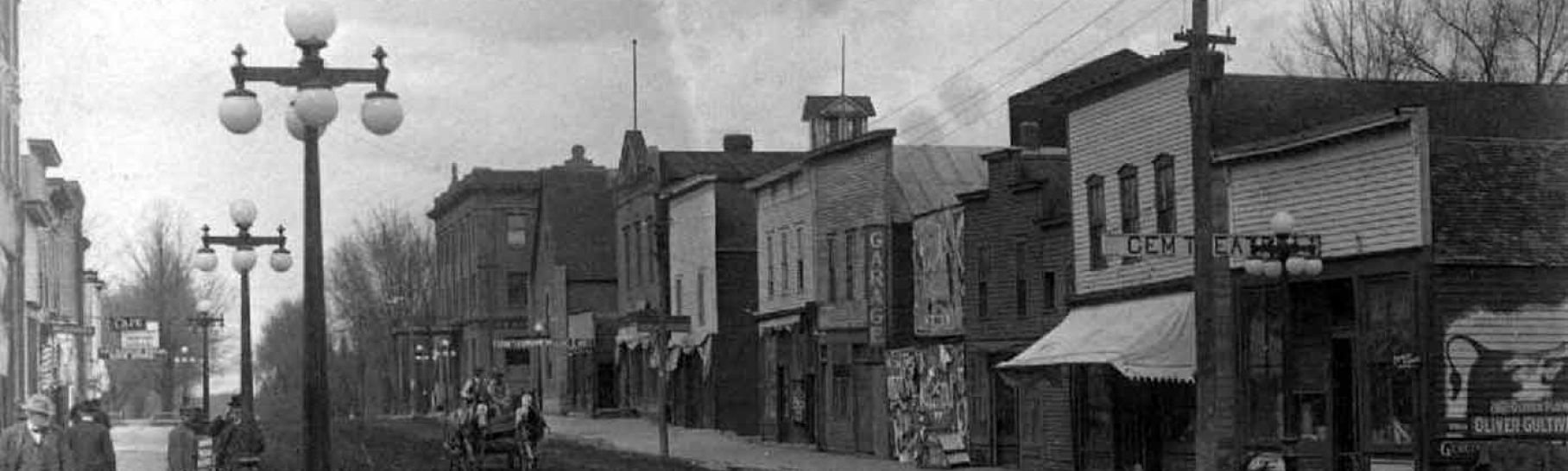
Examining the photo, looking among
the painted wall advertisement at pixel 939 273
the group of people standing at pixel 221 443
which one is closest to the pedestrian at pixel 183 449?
the group of people standing at pixel 221 443

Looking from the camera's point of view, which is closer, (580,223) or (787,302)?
(787,302)

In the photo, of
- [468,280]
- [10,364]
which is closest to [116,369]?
[468,280]

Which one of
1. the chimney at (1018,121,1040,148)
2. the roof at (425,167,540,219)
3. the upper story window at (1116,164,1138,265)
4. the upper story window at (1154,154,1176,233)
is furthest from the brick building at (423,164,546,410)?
the upper story window at (1154,154,1176,233)

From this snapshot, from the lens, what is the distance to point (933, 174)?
48.1 metres

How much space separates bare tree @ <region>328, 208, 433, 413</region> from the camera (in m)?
117

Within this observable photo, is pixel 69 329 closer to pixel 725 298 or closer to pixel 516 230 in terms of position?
pixel 725 298

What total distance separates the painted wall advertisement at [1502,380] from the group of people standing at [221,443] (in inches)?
582

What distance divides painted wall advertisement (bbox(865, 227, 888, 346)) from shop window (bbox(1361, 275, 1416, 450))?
18.1 m

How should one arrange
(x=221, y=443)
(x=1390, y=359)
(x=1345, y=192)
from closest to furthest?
Answer: (x=221, y=443) < (x=1390, y=359) < (x=1345, y=192)

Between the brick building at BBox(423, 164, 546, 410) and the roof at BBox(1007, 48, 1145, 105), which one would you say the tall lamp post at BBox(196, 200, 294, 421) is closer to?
the roof at BBox(1007, 48, 1145, 105)

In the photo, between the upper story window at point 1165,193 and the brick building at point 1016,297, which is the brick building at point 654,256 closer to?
the brick building at point 1016,297

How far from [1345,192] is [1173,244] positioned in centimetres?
373

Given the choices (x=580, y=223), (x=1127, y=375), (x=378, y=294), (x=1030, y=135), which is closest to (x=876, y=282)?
(x=1030, y=135)

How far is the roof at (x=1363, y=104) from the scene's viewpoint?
3256 centimetres
